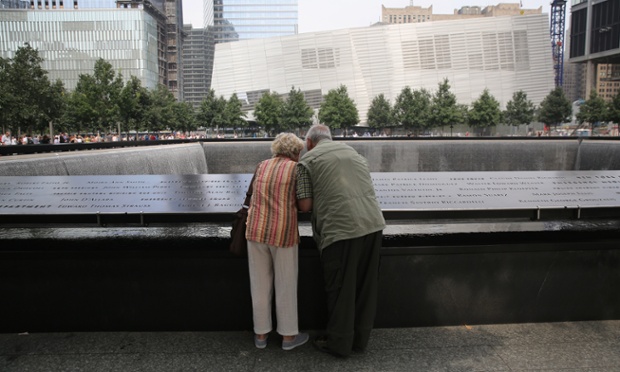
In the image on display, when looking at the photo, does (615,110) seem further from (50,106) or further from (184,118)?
(50,106)

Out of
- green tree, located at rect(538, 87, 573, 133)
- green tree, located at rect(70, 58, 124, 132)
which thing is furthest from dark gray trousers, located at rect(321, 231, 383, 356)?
green tree, located at rect(538, 87, 573, 133)

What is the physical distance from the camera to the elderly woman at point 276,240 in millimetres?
2967

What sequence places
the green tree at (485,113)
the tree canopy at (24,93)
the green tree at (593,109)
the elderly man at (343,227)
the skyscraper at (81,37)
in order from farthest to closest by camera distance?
the skyscraper at (81,37), the green tree at (485,113), the green tree at (593,109), the tree canopy at (24,93), the elderly man at (343,227)

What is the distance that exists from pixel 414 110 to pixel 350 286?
63184 millimetres

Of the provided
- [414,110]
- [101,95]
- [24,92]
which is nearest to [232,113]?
A: [414,110]

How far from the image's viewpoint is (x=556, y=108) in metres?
59.2

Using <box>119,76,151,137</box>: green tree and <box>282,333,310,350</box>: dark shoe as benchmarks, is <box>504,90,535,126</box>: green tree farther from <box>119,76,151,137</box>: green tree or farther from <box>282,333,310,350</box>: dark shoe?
<box>282,333,310,350</box>: dark shoe

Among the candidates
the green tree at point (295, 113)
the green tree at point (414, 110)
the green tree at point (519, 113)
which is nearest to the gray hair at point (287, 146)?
the green tree at point (414, 110)

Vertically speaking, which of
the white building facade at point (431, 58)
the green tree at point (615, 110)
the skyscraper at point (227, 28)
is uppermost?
the skyscraper at point (227, 28)

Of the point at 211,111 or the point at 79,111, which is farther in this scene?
the point at 211,111

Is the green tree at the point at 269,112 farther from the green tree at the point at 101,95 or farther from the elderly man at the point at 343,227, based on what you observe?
the elderly man at the point at 343,227

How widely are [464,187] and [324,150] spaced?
1.55 m

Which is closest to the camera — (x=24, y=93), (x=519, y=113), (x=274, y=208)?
(x=274, y=208)

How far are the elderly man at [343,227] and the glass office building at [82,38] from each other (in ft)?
345
